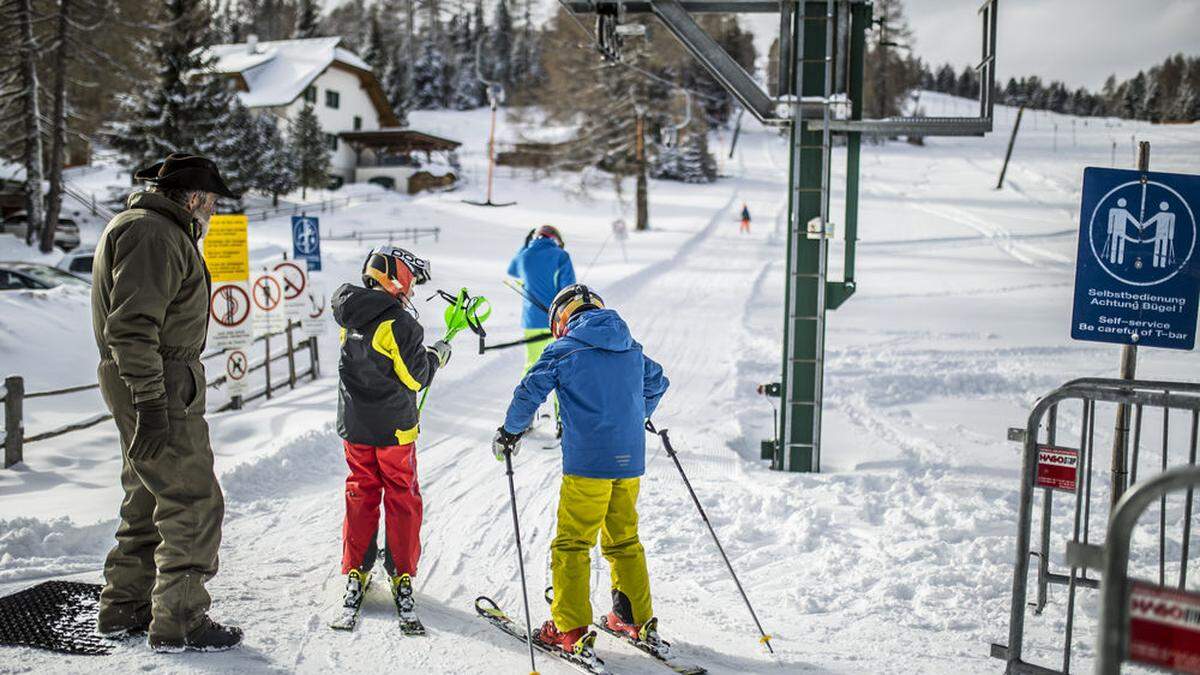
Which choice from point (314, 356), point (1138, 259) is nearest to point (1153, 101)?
point (314, 356)

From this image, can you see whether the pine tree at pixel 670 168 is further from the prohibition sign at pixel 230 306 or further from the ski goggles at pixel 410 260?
the ski goggles at pixel 410 260

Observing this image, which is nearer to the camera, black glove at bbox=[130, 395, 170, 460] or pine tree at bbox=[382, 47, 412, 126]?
black glove at bbox=[130, 395, 170, 460]

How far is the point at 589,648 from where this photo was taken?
425 cm

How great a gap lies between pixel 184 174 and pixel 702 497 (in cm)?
457

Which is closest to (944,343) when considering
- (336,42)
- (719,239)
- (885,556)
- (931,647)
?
(885,556)

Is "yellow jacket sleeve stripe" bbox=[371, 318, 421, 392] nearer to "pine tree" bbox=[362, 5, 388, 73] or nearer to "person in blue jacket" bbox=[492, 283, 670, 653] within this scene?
"person in blue jacket" bbox=[492, 283, 670, 653]

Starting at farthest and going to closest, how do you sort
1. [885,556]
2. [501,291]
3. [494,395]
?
[501,291]
[494,395]
[885,556]

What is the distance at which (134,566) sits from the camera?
4.21 metres

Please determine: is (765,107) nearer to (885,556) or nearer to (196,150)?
(885,556)

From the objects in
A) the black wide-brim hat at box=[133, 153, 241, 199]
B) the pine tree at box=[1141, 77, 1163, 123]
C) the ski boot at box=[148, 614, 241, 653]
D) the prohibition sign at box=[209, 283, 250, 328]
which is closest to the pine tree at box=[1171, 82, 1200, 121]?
the pine tree at box=[1141, 77, 1163, 123]

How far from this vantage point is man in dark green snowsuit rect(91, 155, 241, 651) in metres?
3.74

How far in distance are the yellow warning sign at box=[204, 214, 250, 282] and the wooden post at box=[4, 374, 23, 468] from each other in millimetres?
2546

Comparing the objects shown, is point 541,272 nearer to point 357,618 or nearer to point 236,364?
point 236,364

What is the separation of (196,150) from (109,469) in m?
30.7
